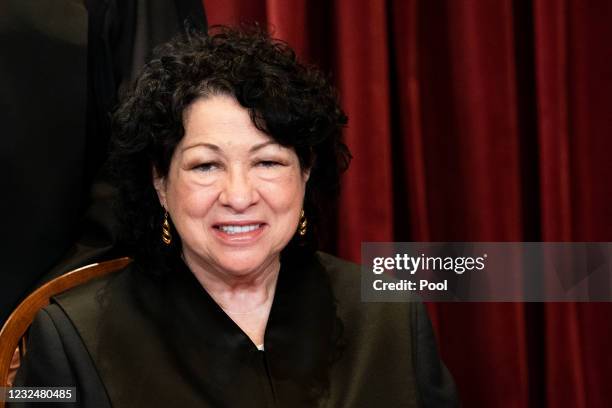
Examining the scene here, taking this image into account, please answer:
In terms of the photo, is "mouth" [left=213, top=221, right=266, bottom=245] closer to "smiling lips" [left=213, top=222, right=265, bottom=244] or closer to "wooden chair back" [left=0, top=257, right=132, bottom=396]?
"smiling lips" [left=213, top=222, right=265, bottom=244]

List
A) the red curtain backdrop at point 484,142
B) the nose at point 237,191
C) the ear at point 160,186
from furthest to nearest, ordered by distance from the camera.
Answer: the red curtain backdrop at point 484,142
the ear at point 160,186
the nose at point 237,191

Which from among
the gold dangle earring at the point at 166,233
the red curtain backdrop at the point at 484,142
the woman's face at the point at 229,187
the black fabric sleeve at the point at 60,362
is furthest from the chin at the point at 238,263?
the red curtain backdrop at the point at 484,142

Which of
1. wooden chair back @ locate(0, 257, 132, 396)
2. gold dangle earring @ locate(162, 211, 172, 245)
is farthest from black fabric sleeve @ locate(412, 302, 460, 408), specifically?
wooden chair back @ locate(0, 257, 132, 396)

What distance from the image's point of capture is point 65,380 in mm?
1272

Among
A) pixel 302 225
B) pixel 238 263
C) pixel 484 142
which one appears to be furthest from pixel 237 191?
pixel 484 142

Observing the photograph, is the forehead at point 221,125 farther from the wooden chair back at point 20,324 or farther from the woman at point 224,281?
the wooden chair back at point 20,324

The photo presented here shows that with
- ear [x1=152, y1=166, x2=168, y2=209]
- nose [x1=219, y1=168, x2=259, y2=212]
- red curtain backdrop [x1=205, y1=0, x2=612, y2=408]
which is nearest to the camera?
nose [x1=219, y1=168, x2=259, y2=212]

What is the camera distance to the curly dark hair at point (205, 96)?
1289 millimetres

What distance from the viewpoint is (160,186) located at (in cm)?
137

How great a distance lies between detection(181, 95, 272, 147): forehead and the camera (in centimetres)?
126

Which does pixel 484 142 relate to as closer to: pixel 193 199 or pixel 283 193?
pixel 283 193

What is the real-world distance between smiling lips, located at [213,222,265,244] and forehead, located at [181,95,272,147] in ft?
0.44

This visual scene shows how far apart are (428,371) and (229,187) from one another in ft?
A: 1.72

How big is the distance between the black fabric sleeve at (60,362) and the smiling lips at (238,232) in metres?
0.30
